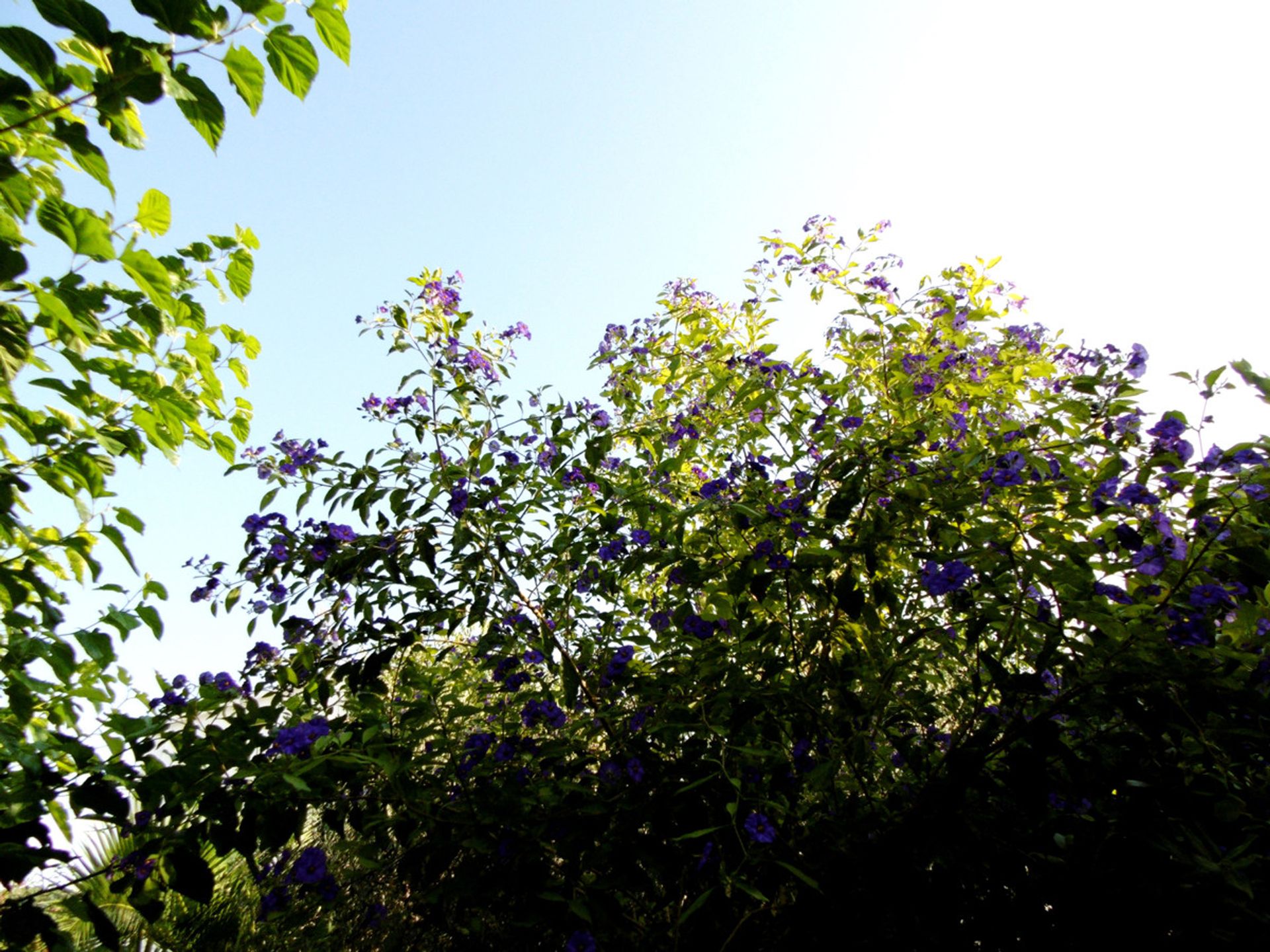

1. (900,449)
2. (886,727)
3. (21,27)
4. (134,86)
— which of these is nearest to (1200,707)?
(886,727)

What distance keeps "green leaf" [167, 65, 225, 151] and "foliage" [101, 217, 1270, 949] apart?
1124mm

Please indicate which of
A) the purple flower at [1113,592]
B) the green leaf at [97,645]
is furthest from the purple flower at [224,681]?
the purple flower at [1113,592]

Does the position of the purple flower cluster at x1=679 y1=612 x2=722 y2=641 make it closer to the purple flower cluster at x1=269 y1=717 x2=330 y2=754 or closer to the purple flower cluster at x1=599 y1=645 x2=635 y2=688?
the purple flower cluster at x1=599 y1=645 x2=635 y2=688

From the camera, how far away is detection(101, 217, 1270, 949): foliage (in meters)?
1.53

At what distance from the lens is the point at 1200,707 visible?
1.49m

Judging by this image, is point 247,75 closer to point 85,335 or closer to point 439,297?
point 85,335

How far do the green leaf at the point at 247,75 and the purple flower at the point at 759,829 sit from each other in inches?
68.2

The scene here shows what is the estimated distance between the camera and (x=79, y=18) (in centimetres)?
102

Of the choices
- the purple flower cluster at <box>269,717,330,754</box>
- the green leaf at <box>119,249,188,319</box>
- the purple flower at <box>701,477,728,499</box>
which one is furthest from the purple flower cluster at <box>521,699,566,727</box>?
the green leaf at <box>119,249,188,319</box>

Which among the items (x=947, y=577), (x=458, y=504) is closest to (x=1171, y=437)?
(x=947, y=577)

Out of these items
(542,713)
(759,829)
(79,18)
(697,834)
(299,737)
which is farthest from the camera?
(542,713)

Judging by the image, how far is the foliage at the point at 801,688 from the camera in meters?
1.53

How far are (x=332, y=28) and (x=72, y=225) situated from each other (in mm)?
577

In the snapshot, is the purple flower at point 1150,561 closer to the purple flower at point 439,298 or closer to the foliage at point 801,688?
the foliage at point 801,688
